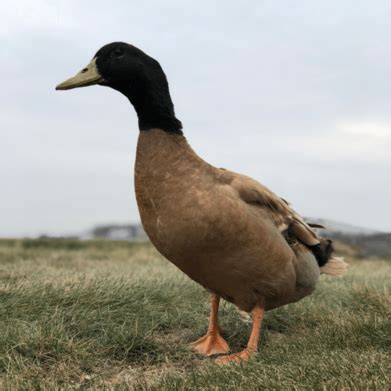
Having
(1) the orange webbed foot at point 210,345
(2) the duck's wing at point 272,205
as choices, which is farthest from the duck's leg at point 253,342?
(2) the duck's wing at point 272,205

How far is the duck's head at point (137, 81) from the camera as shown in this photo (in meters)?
4.53

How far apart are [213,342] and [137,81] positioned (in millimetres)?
Answer: 2258

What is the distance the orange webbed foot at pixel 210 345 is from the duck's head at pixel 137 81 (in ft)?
5.81

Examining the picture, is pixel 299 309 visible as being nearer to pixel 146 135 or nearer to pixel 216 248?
pixel 216 248

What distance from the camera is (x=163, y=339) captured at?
5012 mm

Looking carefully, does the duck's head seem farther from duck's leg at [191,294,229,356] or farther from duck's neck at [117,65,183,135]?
duck's leg at [191,294,229,356]

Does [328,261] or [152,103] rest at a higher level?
[152,103]

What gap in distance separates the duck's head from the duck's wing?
635 millimetres

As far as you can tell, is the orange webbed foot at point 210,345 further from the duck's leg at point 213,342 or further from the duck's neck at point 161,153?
the duck's neck at point 161,153

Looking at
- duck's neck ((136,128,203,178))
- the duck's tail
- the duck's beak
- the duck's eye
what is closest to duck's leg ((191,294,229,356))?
the duck's tail

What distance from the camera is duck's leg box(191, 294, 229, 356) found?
4.77 m

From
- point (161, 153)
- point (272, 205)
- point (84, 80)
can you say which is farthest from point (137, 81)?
point (272, 205)

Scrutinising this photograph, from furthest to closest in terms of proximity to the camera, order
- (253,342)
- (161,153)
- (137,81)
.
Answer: (253,342) → (137,81) → (161,153)

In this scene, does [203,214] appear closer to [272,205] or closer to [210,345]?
[272,205]
